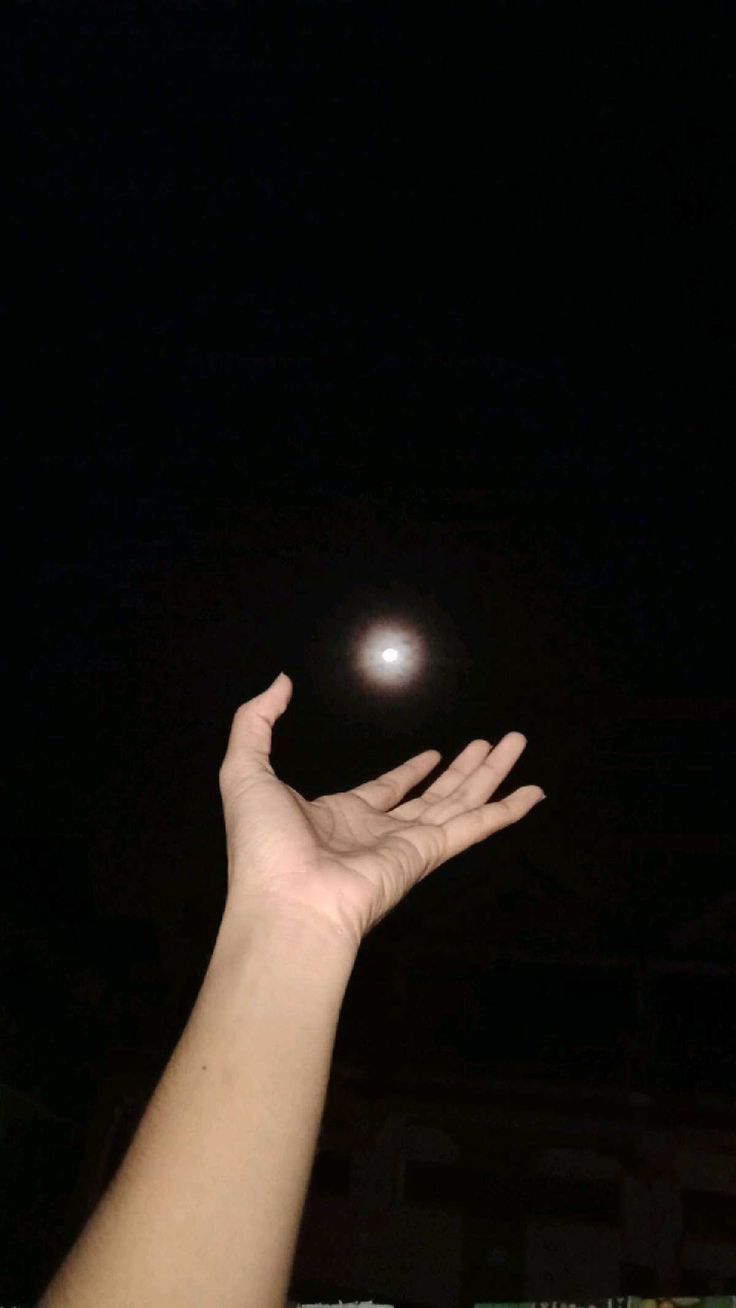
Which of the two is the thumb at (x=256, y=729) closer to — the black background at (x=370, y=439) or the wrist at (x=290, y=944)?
the wrist at (x=290, y=944)

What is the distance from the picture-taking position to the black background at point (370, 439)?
98 centimetres

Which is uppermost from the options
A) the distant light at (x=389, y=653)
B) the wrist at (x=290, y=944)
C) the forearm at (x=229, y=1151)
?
the distant light at (x=389, y=653)

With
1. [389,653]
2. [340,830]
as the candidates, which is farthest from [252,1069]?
[389,653]

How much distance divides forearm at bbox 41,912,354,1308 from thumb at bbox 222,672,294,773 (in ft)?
0.56

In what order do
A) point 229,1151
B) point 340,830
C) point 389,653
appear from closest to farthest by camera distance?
point 229,1151
point 340,830
point 389,653

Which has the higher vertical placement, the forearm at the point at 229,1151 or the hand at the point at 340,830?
the hand at the point at 340,830

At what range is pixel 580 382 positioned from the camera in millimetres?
1097

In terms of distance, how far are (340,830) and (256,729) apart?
0.40ft

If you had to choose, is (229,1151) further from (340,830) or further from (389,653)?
(389,653)

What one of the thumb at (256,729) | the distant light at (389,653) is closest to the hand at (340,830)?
the thumb at (256,729)

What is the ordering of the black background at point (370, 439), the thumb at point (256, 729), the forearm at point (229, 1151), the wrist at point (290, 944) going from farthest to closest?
1. the black background at point (370, 439)
2. the thumb at point (256, 729)
3. the wrist at point (290, 944)
4. the forearm at point (229, 1151)

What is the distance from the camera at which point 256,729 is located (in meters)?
0.64

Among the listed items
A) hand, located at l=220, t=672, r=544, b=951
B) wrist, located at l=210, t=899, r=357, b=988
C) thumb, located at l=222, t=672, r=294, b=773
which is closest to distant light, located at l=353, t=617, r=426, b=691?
hand, located at l=220, t=672, r=544, b=951

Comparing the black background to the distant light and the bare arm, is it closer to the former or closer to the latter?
the distant light
